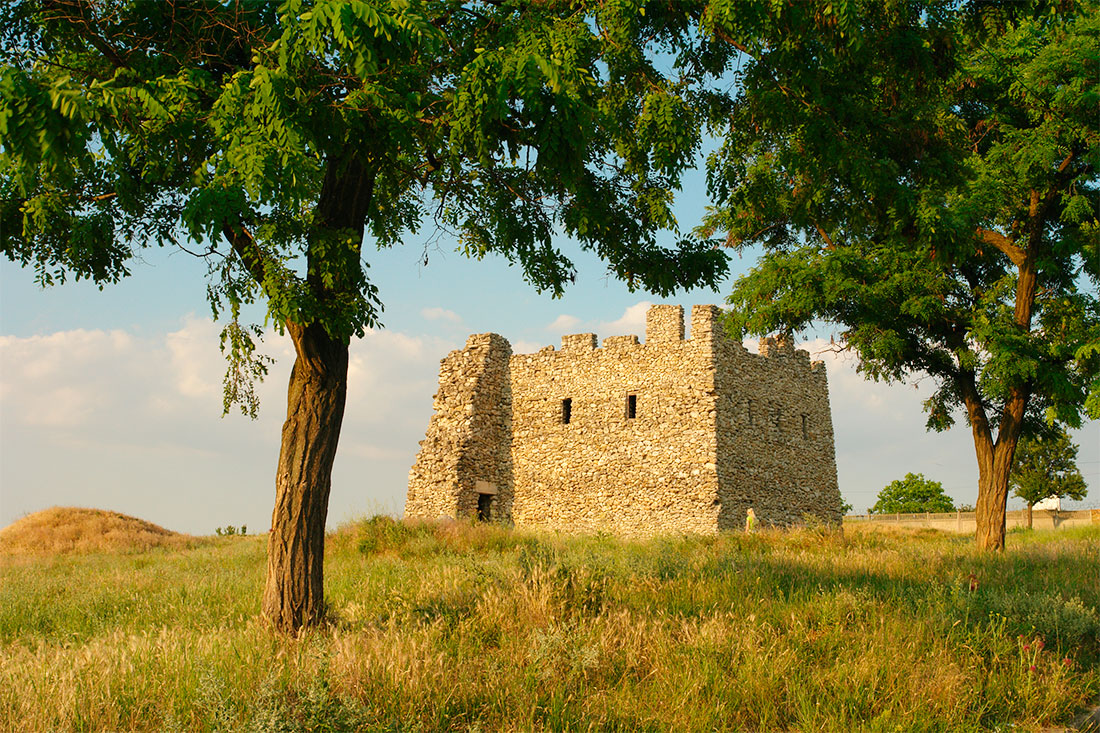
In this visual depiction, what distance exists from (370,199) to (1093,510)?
3562 cm

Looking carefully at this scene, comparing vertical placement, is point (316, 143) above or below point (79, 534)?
above

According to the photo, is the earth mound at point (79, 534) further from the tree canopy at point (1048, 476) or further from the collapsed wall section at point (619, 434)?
the tree canopy at point (1048, 476)

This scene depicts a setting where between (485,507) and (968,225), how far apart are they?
17397 mm

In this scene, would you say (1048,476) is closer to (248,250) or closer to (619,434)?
(619,434)

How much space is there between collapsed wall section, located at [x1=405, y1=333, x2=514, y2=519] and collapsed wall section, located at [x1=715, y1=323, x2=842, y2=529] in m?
7.44

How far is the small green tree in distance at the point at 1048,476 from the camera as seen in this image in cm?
4312

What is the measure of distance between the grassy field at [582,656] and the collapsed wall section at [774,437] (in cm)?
1361

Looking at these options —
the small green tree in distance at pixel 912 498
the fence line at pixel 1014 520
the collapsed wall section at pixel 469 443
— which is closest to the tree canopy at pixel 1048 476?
the fence line at pixel 1014 520

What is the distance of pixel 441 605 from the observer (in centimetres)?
825

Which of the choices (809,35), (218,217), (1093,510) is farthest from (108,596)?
(1093,510)

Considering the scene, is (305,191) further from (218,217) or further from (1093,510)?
(1093,510)

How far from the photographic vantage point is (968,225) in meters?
13.9

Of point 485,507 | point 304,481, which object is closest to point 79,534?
point 485,507

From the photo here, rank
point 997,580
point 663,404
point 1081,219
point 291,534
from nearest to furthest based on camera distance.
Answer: point 291,534 < point 997,580 < point 1081,219 < point 663,404
